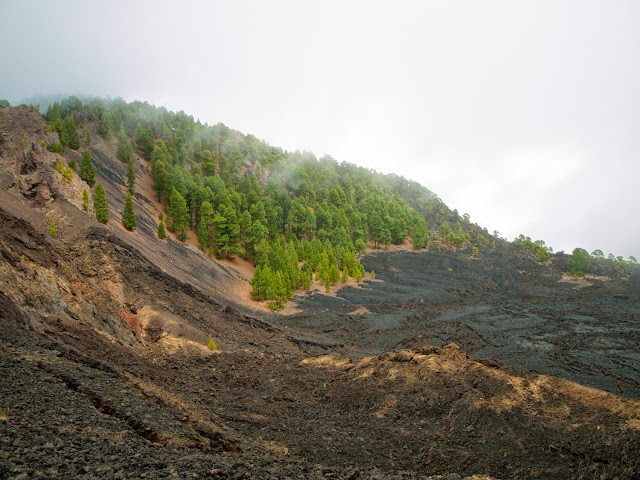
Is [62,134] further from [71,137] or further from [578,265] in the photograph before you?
[578,265]

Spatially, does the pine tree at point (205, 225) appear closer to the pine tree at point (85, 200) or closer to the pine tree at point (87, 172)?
the pine tree at point (87, 172)

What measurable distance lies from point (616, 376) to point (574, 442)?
16.9m

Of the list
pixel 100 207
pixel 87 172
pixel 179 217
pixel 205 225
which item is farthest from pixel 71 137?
pixel 100 207

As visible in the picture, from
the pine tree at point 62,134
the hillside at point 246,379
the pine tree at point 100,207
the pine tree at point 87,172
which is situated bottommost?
the hillside at point 246,379

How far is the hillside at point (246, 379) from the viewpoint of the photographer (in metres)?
8.89

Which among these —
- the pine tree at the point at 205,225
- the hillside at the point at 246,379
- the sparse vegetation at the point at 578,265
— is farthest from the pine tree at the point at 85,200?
the sparse vegetation at the point at 578,265

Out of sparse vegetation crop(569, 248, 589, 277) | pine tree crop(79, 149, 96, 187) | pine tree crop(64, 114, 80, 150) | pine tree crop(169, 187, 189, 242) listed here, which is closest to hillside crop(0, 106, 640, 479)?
pine tree crop(79, 149, 96, 187)

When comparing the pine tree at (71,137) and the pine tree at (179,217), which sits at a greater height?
the pine tree at (71,137)

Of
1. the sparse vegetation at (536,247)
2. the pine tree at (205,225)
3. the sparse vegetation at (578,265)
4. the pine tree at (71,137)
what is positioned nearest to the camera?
the pine tree at (205,225)

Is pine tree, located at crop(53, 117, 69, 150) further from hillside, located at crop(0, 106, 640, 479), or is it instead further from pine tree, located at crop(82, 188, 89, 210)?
pine tree, located at crop(82, 188, 89, 210)

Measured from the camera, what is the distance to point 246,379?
779 inches

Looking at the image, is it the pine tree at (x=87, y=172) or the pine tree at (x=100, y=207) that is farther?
the pine tree at (x=87, y=172)

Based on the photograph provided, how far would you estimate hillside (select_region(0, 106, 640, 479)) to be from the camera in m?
8.89

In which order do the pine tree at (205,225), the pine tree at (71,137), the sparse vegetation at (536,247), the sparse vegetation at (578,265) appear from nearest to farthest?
the pine tree at (205,225)
the pine tree at (71,137)
the sparse vegetation at (578,265)
the sparse vegetation at (536,247)
